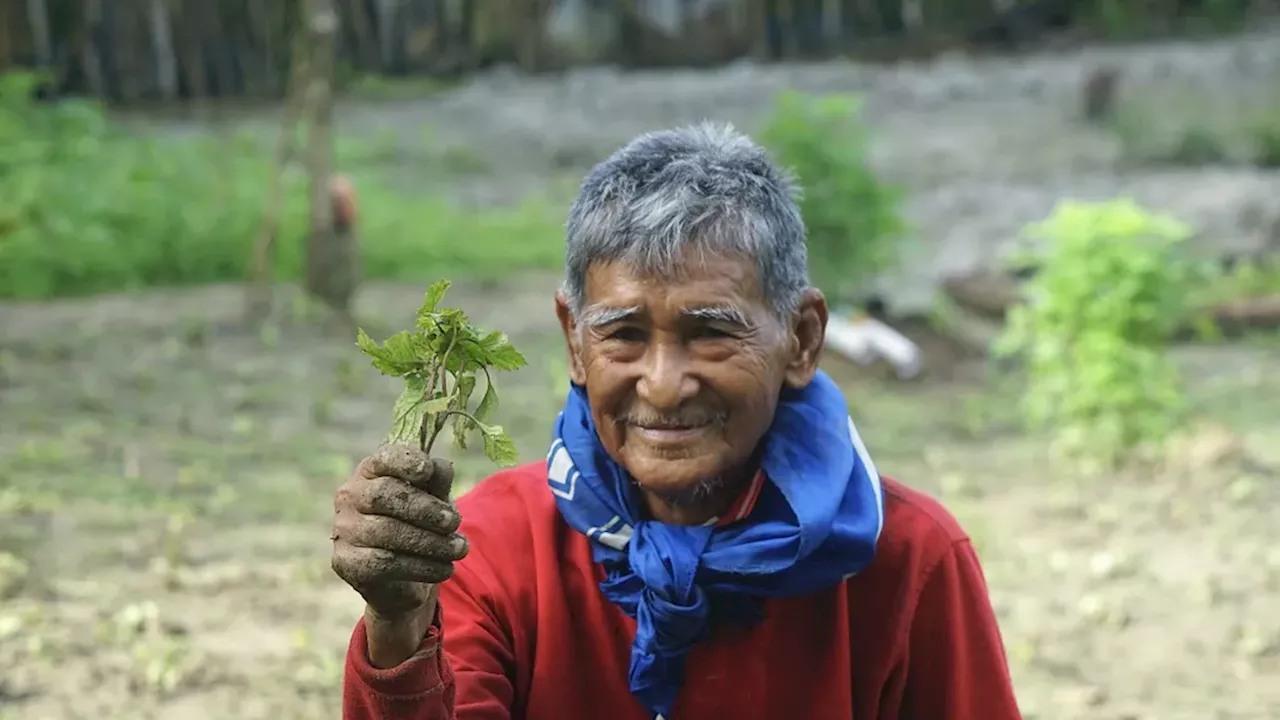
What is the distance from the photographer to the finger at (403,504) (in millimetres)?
1886

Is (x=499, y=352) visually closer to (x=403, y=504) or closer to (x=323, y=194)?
(x=403, y=504)

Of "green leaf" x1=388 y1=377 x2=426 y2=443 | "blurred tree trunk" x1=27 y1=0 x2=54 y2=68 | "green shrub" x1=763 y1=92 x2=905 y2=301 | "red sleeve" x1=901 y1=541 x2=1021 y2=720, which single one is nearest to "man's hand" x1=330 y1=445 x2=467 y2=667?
"green leaf" x1=388 y1=377 x2=426 y2=443

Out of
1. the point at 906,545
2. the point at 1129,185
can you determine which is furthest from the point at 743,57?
the point at 906,545

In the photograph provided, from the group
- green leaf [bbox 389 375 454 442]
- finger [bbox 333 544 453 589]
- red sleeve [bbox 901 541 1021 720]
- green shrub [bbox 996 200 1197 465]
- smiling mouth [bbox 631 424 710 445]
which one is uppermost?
green leaf [bbox 389 375 454 442]

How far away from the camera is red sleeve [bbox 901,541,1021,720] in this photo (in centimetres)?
241

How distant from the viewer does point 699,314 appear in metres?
2.21

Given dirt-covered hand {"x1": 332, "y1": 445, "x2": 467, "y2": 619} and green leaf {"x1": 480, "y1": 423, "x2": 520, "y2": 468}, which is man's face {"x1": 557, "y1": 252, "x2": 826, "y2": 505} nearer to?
green leaf {"x1": 480, "y1": 423, "x2": 520, "y2": 468}

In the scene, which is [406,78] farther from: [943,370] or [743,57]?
[943,370]

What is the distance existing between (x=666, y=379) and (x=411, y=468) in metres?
0.47

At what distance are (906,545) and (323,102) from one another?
708 centimetres

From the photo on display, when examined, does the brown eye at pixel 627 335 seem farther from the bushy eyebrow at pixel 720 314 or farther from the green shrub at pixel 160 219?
the green shrub at pixel 160 219

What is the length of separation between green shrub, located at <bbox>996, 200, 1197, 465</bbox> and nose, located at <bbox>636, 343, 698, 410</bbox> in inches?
172

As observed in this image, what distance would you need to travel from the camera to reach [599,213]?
2264 millimetres

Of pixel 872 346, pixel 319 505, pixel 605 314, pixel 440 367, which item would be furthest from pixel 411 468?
pixel 872 346
